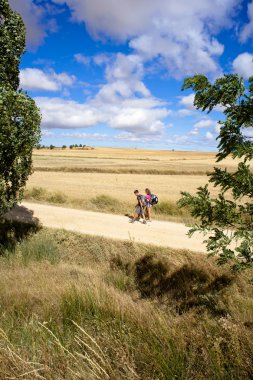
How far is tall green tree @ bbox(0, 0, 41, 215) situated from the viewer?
9.53m

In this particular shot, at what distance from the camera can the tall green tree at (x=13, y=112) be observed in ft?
31.3

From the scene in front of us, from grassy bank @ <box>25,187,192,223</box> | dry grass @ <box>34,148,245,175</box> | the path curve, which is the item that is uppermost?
dry grass @ <box>34,148,245,175</box>

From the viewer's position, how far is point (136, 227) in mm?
14602

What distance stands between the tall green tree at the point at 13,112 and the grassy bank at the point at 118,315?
3.16 metres

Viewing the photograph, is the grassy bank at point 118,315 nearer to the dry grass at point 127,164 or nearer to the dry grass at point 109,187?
the dry grass at point 109,187

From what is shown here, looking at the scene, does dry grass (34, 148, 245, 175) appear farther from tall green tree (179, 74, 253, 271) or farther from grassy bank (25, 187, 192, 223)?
tall green tree (179, 74, 253, 271)

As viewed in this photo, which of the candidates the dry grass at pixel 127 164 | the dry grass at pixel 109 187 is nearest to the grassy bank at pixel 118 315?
the dry grass at pixel 109 187

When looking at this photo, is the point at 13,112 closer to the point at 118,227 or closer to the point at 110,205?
the point at 118,227

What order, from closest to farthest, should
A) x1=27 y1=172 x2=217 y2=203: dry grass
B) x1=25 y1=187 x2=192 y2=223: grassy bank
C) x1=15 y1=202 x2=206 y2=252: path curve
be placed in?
x1=15 y1=202 x2=206 y2=252: path curve → x1=25 y1=187 x2=192 y2=223: grassy bank → x1=27 y1=172 x2=217 y2=203: dry grass

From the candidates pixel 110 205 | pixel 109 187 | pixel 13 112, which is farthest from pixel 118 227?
pixel 109 187

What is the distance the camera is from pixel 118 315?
5.84 m

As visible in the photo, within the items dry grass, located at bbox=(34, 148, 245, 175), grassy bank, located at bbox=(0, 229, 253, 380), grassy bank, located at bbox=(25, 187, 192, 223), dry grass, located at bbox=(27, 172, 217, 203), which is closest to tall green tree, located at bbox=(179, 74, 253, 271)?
grassy bank, located at bbox=(0, 229, 253, 380)

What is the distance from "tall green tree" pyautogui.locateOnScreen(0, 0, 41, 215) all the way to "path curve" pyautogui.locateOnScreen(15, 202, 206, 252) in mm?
4360

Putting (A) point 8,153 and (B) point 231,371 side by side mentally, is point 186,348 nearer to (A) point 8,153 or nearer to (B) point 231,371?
(B) point 231,371
